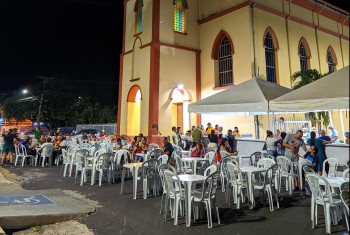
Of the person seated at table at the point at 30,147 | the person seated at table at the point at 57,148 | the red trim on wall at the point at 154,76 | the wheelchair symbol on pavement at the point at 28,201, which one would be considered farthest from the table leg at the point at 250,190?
the red trim on wall at the point at 154,76

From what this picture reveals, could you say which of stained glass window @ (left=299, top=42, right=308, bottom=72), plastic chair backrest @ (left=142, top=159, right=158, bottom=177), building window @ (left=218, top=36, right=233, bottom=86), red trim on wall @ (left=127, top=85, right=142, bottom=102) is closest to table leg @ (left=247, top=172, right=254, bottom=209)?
plastic chair backrest @ (left=142, top=159, right=158, bottom=177)

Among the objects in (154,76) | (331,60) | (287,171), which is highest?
(331,60)

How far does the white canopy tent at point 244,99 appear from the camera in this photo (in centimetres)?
818

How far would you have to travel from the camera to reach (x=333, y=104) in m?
5.03

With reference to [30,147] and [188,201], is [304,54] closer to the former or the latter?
[188,201]

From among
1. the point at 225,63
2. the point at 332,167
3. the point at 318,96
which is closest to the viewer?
the point at 318,96

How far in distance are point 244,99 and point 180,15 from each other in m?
12.1

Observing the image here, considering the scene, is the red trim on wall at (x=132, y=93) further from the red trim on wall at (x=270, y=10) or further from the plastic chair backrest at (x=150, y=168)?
the plastic chair backrest at (x=150, y=168)

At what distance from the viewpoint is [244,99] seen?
866 centimetres

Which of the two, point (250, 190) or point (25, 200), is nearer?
point (250, 190)

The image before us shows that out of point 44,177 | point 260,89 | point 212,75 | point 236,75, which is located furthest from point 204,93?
point 44,177

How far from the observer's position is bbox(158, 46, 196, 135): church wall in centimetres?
1714

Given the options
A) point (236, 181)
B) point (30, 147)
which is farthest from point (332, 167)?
point (30, 147)

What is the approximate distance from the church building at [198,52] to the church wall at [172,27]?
0.22ft
